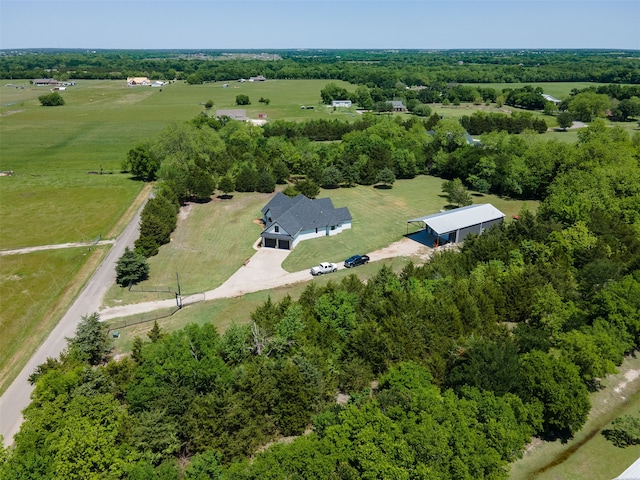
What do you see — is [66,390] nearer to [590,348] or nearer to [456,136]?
[590,348]

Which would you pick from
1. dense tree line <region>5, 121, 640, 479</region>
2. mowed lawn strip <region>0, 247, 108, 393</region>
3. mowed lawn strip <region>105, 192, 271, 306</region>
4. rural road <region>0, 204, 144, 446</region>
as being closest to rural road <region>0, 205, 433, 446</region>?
rural road <region>0, 204, 144, 446</region>

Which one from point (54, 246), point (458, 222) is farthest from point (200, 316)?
point (458, 222)

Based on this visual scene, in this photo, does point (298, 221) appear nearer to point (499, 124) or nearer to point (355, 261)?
point (355, 261)

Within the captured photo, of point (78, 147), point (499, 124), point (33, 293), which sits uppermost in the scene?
point (499, 124)

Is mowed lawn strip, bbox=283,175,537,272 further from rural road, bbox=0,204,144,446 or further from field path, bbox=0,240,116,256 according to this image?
field path, bbox=0,240,116,256

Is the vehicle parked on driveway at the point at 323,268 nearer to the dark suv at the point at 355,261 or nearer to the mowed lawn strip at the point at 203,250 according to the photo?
the dark suv at the point at 355,261

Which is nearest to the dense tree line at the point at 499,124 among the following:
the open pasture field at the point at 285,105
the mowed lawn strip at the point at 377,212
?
the mowed lawn strip at the point at 377,212
